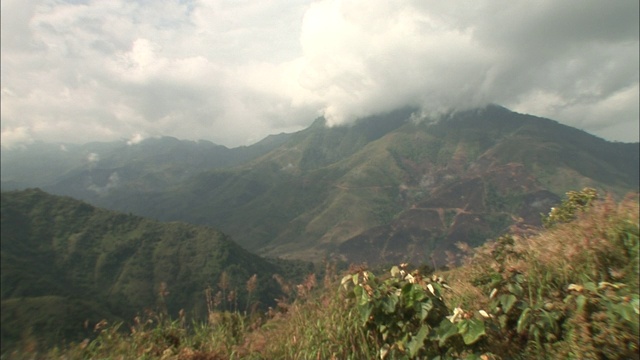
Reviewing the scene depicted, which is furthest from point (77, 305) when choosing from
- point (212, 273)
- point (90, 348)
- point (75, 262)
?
point (90, 348)

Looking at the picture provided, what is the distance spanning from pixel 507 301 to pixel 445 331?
0.78 meters

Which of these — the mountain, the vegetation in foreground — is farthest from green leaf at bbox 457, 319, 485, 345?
the mountain

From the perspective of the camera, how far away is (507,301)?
3.68 metres

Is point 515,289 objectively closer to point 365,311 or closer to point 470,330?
point 470,330

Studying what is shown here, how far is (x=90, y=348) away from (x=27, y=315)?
110 meters

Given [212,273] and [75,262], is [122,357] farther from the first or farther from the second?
[75,262]

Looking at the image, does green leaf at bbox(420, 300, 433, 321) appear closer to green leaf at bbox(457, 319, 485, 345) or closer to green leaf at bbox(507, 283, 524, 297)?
green leaf at bbox(457, 319, 485, 345)

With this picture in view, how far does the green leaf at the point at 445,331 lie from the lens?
10.7 feet

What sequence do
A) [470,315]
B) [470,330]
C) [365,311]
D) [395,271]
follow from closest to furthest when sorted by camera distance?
[470,330] → [470,315] → [365,311] → [395,271]

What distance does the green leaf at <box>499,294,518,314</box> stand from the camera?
3.60 metres

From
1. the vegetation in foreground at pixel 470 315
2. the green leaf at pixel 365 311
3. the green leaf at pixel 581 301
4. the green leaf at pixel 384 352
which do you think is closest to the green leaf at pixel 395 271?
the vegetation in foreground at pixel 470 315

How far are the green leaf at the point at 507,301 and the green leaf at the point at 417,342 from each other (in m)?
0.81

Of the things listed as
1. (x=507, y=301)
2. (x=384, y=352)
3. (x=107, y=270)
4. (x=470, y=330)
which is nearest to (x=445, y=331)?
(x=470, y=330)

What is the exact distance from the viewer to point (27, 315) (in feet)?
294
